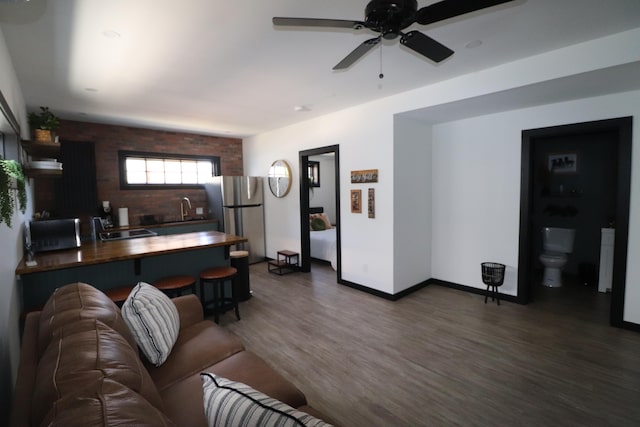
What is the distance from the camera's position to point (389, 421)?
187 cm

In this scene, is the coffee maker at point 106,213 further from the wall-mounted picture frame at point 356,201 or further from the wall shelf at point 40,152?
the wall-mounted picture frame at point 356,201

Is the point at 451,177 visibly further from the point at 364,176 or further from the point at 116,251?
the point at 116,251

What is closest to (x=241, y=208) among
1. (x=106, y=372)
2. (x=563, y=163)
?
(x=106, y=372)

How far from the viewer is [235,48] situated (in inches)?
93.0

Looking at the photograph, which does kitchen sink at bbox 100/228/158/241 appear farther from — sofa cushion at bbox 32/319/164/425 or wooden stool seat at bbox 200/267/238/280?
sofa cushion at bbox 32/319/164/425

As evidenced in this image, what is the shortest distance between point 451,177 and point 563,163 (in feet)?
6.27

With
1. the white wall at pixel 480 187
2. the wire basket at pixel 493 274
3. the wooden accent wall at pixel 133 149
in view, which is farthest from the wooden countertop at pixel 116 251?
the wire basket at pixel 493 274

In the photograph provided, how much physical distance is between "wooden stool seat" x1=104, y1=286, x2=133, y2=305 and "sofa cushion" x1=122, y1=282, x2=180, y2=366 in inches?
34.0

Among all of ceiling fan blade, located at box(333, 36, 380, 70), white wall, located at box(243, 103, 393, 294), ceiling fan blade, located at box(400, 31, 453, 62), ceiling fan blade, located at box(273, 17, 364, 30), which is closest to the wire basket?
white wall, located at box(243, 103, 393, 294)

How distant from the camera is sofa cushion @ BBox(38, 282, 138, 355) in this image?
45.2 inches

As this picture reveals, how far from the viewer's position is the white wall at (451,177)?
3.04 metres

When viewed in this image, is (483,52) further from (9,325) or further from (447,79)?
(9,325)

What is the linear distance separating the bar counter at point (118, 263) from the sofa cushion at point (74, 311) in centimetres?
126

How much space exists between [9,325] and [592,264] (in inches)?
260
